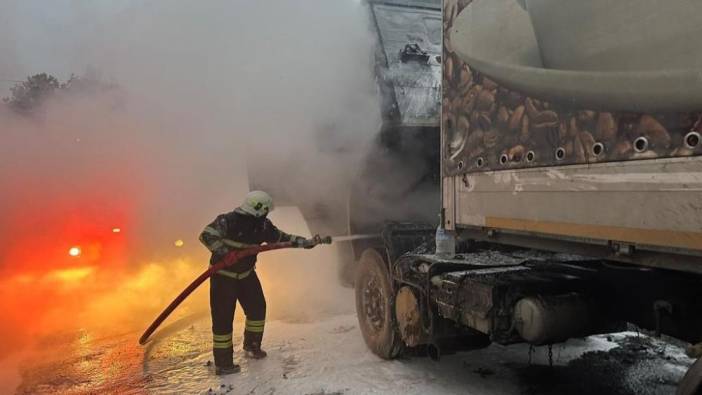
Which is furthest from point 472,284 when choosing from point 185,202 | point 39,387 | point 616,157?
point 185,202

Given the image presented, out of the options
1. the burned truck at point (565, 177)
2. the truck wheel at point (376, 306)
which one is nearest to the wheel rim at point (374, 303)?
the truck wheel at point (376, 306)

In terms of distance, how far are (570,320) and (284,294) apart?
5389 millimetres

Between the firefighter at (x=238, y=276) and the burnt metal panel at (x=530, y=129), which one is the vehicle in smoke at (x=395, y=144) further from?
the burnt metal panel at (x=530, y=129)

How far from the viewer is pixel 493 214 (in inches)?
118

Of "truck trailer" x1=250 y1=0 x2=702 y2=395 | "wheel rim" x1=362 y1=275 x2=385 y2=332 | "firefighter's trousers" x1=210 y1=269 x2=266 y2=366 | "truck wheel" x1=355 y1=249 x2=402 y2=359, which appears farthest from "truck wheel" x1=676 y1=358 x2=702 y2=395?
"firefighter's trousers" x1=210 y1=269 x2=266 y2=366

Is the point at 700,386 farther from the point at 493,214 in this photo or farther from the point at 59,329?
the point at 59,329

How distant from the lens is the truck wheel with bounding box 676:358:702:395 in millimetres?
1963

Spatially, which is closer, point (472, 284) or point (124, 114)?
point (472, 284)

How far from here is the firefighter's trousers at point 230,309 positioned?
4.65m

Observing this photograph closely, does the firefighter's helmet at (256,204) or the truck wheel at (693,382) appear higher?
the firefighter's helmet at (256,204)

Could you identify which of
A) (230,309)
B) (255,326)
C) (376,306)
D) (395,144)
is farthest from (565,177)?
(255,326)

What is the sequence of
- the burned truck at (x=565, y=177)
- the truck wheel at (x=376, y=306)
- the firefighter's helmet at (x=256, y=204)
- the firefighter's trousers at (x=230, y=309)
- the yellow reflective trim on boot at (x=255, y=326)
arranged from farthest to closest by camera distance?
the yellow reflective trim on boot at (x=255, y=326) → the firefighter's helmet at (x=256, y=204) → the firefighter's trousers at (x=230, y=309) → the truck wheel at (x=376, y=306) → the burned truck at (x=565, y=177)

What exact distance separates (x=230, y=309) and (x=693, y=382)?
3807 mm

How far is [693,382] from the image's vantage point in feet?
6.49
